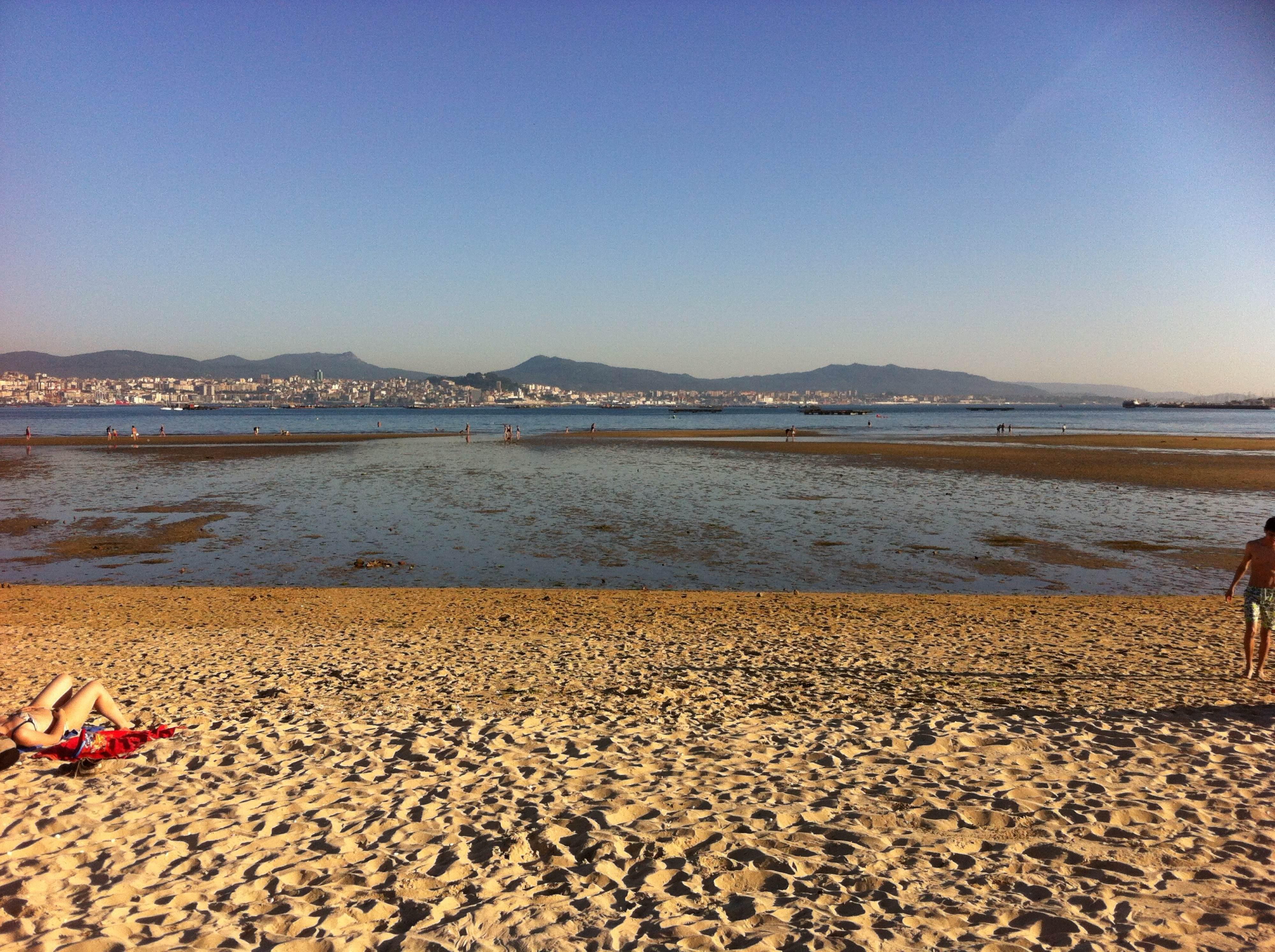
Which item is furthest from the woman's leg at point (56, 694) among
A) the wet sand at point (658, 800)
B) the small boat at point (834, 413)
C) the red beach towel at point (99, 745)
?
the small boat at point (834, 413)

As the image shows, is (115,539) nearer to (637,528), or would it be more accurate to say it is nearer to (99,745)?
(637,528)

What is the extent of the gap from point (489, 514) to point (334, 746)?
56.1 ft

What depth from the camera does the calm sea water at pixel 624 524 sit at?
50.6ft

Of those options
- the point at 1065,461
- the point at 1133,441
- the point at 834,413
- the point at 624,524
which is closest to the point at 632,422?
the point at 834,413

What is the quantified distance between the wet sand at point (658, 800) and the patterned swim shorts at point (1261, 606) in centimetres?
70

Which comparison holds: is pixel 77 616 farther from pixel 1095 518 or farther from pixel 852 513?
pixel 1095 518

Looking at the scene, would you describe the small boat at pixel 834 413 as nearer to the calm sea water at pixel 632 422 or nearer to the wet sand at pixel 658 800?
the calm sea water at pixel 632 422

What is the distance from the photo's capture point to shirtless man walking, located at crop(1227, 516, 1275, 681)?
8055mm

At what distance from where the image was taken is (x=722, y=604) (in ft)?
41.4

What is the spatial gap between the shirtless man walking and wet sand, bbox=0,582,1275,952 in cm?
33

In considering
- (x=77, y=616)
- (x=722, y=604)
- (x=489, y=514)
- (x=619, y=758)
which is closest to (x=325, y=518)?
(x=489, y=514)

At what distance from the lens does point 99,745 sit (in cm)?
614

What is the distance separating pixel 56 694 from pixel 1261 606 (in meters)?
12.0

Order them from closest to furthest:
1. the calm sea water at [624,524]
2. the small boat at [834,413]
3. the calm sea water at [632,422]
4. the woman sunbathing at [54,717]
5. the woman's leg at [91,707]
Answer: the woman sunbathing at [54,717] → the woman's leg at [91,707] → the calm sea water at [624,524] → the calm sea water at [632,422] → the small boat at [834,413]
